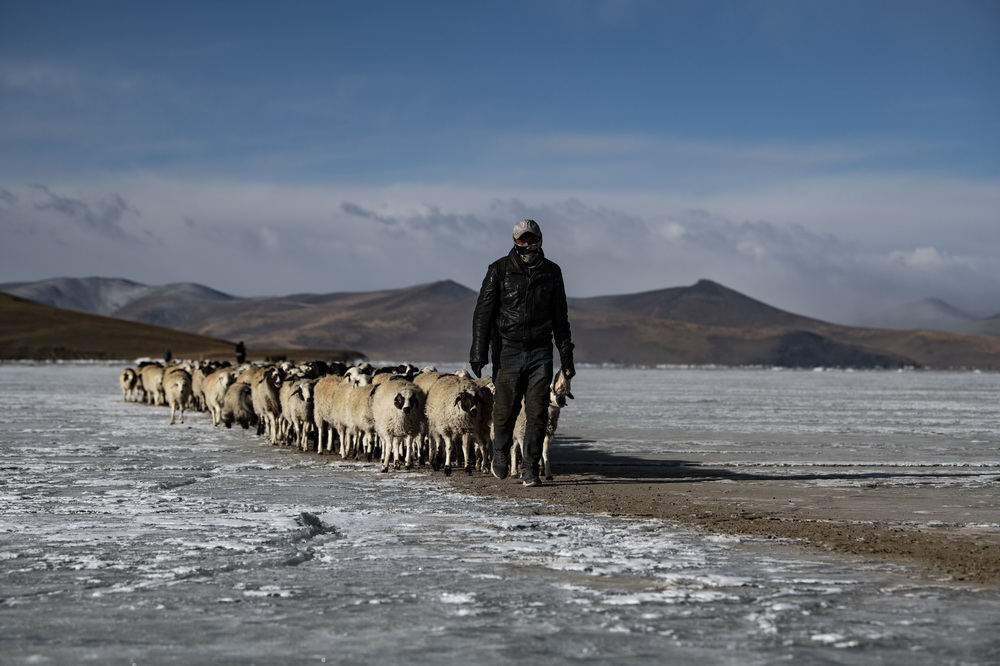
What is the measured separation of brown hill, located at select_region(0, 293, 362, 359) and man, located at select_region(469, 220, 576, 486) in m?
96.2

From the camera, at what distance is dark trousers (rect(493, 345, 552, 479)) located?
10008 millimetres

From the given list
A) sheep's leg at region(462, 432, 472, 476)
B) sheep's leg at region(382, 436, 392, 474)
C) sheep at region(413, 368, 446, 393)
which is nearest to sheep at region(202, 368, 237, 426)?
sheep at region(413, 368, 446, 393)

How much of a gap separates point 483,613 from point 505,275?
539cm

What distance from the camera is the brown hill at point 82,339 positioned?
117875mm

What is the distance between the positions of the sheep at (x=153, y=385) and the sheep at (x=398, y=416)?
56.9ft

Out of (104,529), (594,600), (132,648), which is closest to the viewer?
(132,648)

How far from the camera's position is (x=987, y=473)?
11812mm

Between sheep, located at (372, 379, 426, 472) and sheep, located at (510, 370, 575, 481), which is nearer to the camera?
sheep, located at (510, 370, 575, 481)

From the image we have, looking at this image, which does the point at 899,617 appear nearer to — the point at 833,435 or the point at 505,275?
the point at 505,275

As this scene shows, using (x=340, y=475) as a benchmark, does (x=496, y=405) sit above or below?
above

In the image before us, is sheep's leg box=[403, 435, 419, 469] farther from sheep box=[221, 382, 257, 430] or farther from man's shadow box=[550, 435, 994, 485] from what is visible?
sheep box=[221, 382, 257, 430]

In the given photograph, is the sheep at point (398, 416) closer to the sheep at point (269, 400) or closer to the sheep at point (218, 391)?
the sheep at point (269, 400)

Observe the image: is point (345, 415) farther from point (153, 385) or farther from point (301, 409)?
point (153, 385)

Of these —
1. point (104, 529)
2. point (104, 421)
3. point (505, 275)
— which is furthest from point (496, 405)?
point (104, 421)
